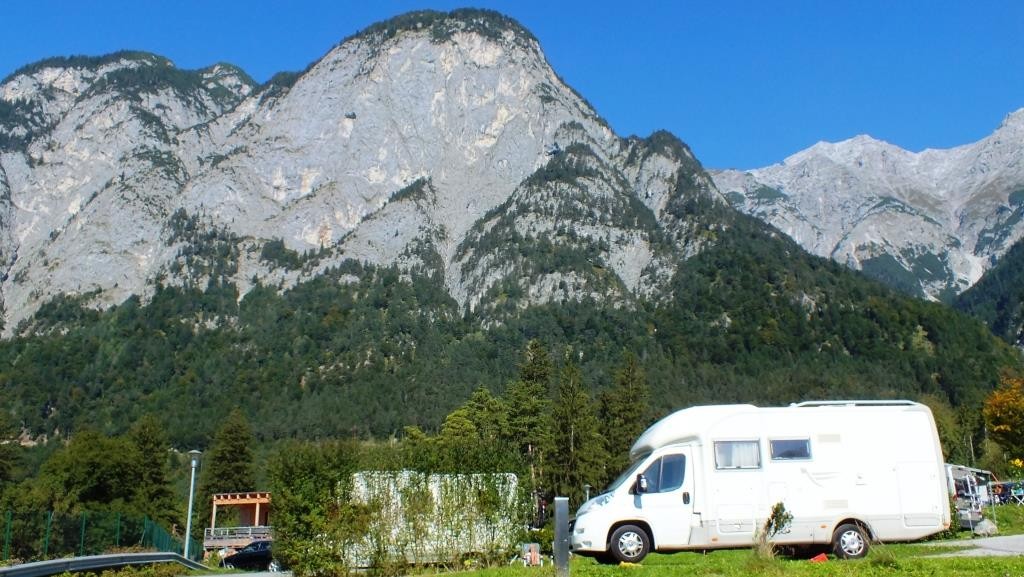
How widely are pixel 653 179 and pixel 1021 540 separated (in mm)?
159022

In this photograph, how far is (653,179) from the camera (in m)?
174

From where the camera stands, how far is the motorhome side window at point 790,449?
1681cm

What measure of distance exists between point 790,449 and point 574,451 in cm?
3863

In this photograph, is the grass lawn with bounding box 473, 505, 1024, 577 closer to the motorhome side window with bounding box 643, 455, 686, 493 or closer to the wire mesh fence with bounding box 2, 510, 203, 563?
the motorhome side window with bounding box 643, 455, 686, 493

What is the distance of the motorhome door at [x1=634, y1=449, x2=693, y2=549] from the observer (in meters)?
16.3

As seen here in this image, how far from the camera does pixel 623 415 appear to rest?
63.0 meters

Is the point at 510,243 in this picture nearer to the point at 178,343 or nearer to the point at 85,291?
the point at 178,343

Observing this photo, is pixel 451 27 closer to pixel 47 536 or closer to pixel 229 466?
pixel 229 466

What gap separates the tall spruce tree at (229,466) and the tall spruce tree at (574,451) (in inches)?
1116

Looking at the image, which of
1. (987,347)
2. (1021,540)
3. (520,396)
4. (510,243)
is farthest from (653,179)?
(1021,540)

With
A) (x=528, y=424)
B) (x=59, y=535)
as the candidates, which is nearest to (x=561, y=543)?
(x=59, y=535)

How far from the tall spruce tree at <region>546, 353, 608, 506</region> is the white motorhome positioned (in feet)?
119

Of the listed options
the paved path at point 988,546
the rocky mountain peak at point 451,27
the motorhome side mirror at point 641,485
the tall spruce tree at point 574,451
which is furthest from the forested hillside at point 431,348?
the motorhome side mirror at point 641,485

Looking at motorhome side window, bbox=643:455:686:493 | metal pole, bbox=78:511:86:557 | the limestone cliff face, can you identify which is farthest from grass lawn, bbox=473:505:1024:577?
the limestone cliff face
